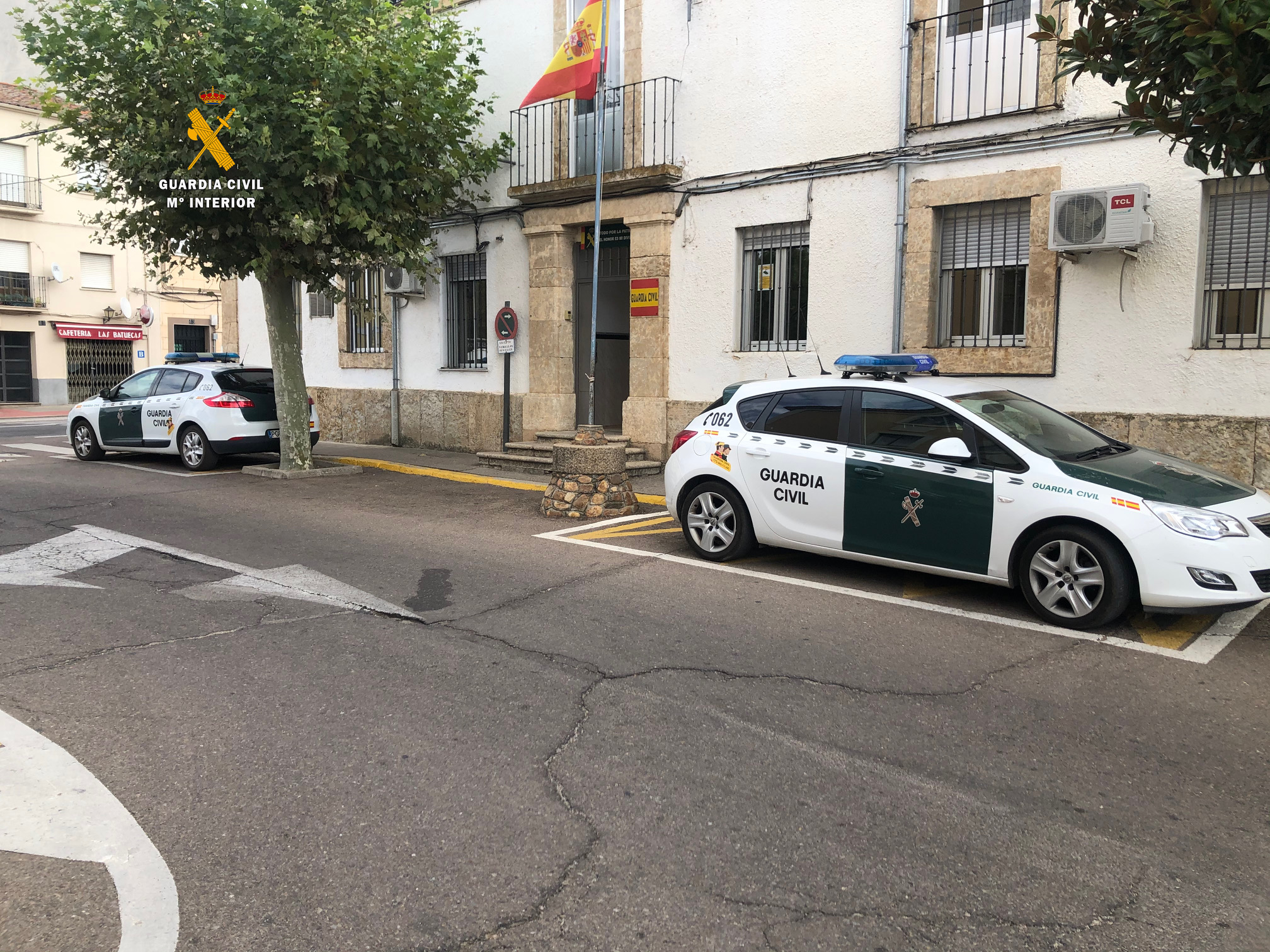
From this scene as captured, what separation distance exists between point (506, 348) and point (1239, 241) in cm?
916

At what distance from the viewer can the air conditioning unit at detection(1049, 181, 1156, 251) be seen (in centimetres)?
933

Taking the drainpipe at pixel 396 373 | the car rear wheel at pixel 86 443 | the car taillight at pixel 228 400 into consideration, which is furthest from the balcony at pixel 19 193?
the car taillight at pixel 228 400

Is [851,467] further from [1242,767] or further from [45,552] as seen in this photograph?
[45,552]

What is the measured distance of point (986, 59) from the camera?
34.4 ft

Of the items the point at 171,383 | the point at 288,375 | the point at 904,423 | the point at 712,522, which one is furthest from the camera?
the point at 171,383

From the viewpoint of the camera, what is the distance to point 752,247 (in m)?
12.8

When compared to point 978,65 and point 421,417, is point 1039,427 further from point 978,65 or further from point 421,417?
point 421,417

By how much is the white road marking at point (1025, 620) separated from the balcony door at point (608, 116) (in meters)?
8.02

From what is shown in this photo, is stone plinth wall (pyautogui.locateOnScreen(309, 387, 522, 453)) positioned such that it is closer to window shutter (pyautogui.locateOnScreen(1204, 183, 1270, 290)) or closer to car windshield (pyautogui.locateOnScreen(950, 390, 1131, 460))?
window shutter (pyautogui.locateOnScreen(1204, 183, 1270, 290))

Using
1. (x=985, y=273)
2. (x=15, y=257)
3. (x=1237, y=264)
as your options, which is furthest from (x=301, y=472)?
(x=15, y=257)

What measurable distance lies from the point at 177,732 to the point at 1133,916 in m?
→ 3.53

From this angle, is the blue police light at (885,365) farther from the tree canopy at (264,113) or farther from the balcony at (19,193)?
the balcony at (19,193)

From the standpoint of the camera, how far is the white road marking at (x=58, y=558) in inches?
272

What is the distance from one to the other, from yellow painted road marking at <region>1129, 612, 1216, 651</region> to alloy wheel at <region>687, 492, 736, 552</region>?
2765 mm
